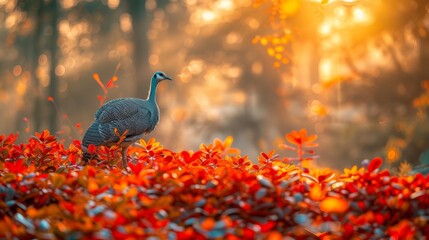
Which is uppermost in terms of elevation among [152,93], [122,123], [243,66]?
[243,66]

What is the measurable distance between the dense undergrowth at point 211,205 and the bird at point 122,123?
95.0 inches

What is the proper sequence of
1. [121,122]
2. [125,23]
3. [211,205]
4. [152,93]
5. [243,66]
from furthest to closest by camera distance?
[125,23]
[243,66]
[152,93]
[121,122]
[211,205]

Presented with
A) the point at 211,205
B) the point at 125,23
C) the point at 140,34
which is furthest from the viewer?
the point at 125,23

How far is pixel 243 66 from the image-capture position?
21.4 meters

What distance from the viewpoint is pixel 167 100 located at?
1029 inches

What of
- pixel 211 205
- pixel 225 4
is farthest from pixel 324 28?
pixel 211 205

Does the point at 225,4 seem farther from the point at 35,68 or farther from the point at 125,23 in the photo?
the point at 35,68

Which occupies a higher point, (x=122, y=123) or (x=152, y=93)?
(x=152, y=93)

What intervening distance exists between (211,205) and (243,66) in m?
17.9

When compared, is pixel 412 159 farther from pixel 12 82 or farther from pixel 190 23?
pixel 12 82

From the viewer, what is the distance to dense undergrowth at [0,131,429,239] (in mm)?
3344

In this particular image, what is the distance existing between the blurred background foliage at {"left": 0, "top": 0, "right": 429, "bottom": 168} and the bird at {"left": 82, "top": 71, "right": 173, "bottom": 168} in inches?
127

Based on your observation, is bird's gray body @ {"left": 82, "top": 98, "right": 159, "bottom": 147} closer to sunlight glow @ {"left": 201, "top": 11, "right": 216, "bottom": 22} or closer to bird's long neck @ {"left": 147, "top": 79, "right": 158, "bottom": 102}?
bird's long neck @ {"left": 147, "top": 79, "right": 158, "bottom": 102}

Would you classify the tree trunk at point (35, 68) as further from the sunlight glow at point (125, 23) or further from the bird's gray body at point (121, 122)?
the bird's gray body at point (121, 122)
